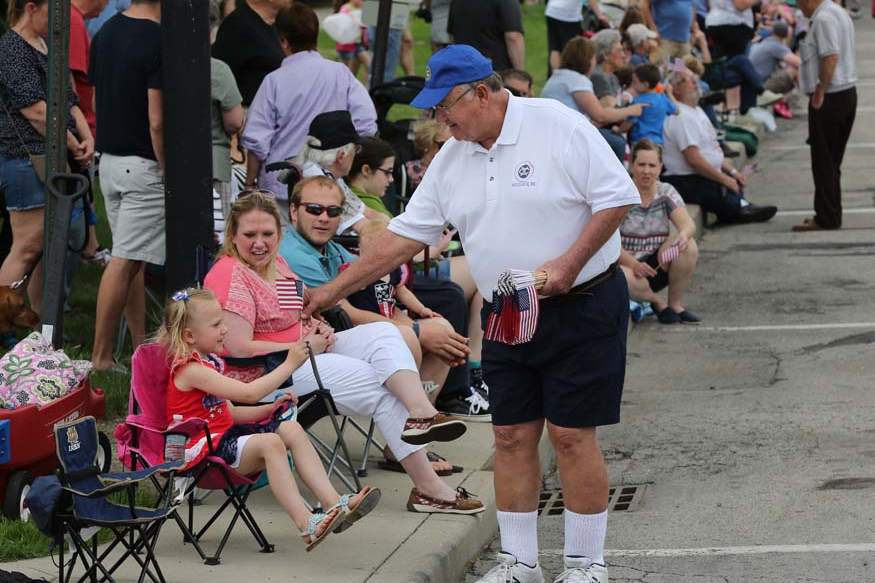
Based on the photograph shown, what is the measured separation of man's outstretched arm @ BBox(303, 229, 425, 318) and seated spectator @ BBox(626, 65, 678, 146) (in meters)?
7.58

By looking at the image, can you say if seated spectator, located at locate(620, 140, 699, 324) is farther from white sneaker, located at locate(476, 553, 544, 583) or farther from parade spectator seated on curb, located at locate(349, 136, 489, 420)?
white sneaker, located at locate(476, 553, 544, 583)

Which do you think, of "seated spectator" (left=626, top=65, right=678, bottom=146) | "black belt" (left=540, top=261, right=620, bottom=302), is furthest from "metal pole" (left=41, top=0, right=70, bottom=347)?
"seated spectator" (left=626, top=65, right=678, bottom=146)

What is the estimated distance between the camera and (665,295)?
37.6 ft

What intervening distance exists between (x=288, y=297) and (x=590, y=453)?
1.66 metres

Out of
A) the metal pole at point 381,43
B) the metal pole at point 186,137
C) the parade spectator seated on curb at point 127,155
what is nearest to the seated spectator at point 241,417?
the metal pole at point 186,137

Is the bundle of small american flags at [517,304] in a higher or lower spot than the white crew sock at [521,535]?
higher

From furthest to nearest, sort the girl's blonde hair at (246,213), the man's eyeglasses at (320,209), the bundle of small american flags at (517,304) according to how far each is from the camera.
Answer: the man's eyeglasses at (320,209) < the girl's blonde hair at (246,213) < the bundle of small american flags at (517,304)

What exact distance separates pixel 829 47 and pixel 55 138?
8.54m

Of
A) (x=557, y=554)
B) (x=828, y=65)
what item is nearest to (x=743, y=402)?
(x=557, y=554)

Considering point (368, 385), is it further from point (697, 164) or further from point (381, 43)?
point (697, 164)

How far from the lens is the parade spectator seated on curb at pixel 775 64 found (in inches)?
809

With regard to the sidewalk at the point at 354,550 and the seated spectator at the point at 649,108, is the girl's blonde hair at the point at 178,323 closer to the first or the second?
the sidewalk at the point at 354,550

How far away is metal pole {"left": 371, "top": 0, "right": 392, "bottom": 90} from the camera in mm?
11922

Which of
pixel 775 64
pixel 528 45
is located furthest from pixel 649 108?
pixel 528 45
